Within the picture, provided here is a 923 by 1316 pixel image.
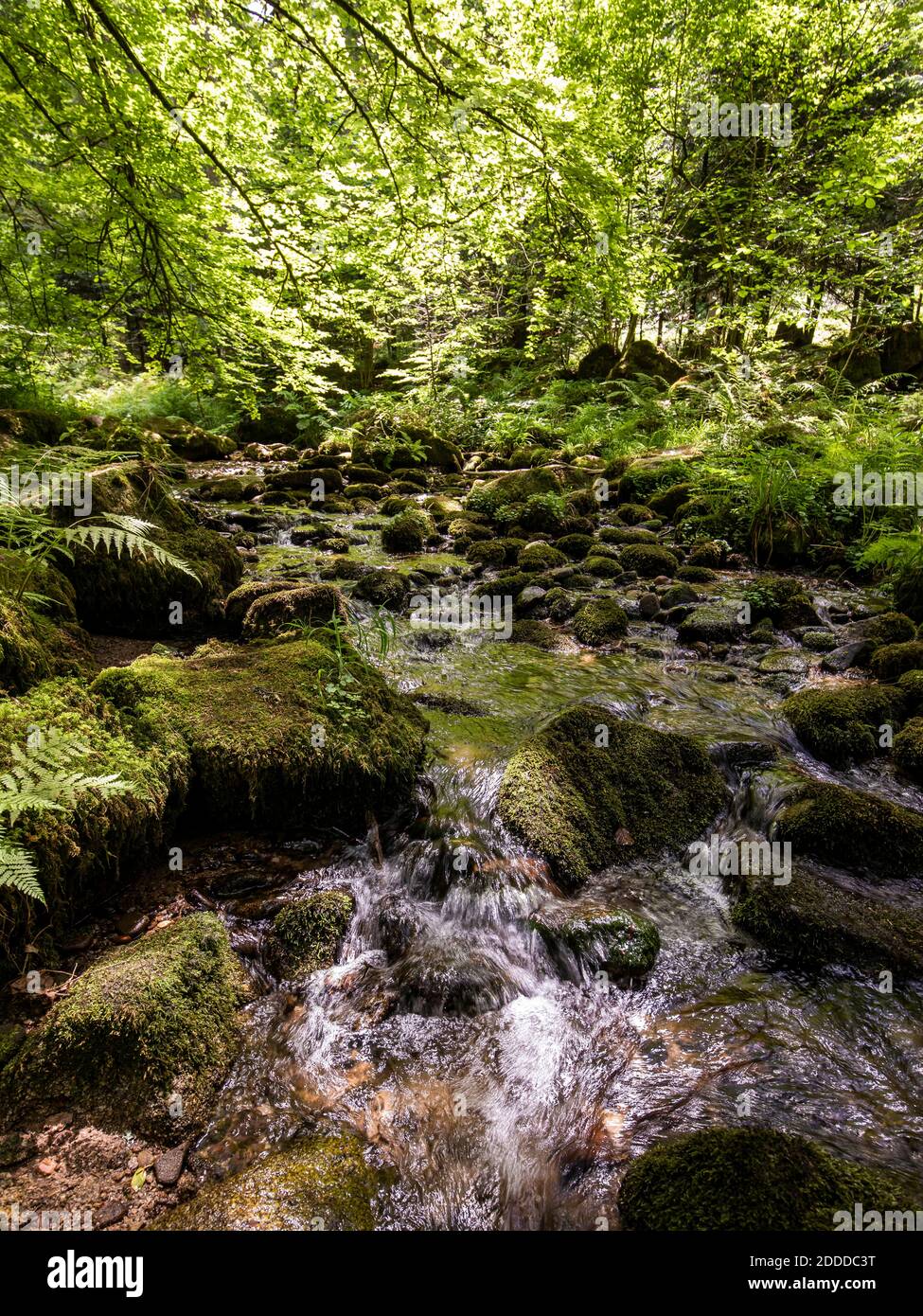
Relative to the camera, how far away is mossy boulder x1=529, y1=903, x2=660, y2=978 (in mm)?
2893

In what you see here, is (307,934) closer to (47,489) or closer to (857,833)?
(47,489)

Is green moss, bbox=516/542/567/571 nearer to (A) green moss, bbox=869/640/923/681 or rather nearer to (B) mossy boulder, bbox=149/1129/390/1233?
(A) green moss, bbox=869/640/923/681

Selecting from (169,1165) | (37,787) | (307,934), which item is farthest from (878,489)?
(169,1165)

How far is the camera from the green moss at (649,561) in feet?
27.6

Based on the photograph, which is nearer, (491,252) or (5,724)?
(5,724)

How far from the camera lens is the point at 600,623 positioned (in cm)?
661

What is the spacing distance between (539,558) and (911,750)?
17.9 feet

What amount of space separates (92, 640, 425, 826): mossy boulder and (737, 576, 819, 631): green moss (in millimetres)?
5015

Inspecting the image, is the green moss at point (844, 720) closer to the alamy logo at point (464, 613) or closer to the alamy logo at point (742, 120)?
the alamy logo at point (464, 613)
